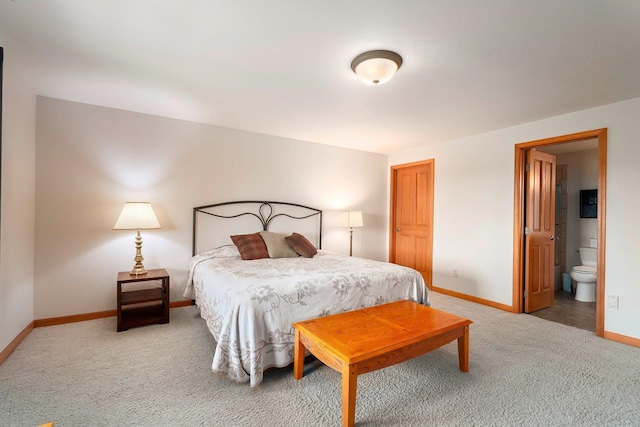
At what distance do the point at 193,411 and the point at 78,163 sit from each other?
287 cm

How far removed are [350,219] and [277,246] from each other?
144 cm

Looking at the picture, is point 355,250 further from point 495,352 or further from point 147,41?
point 147,41

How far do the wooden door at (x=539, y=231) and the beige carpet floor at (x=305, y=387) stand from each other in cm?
102

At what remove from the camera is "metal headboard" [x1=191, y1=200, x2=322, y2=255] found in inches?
147

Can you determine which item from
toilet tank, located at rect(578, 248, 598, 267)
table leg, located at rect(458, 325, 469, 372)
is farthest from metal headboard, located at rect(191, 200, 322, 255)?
toilet tank, located at rect(578, 248, 598, 267)

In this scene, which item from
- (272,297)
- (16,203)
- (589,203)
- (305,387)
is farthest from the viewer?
(589,203)

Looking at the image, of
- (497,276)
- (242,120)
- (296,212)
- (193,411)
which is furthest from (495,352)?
(242,120)

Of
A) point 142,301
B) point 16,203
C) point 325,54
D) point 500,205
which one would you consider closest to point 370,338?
point 325,54

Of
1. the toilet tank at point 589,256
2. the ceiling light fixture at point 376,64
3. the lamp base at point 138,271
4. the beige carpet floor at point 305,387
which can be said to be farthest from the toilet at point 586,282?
the lamp base at point 138,271

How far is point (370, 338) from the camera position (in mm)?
1857

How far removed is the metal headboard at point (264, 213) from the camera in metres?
3.74

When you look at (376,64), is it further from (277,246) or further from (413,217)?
(413,217)

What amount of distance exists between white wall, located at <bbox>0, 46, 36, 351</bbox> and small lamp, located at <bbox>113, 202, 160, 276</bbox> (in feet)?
2.38

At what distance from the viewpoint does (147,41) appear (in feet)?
6.48
